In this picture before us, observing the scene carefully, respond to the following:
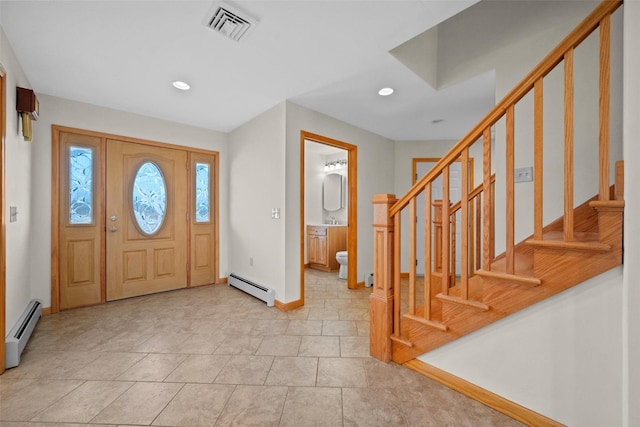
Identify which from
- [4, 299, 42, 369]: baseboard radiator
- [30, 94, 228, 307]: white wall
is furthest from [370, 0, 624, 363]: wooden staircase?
[30, 94, 228, 307]: white wall

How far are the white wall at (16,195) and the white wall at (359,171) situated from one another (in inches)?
84.9

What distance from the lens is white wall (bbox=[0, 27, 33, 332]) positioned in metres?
1.92

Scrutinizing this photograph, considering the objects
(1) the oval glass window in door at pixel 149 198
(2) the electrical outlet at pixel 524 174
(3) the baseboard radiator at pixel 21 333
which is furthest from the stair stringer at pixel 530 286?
(1) the oval glass window in door at pixel 149 198

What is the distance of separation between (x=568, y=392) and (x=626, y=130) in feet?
3.78

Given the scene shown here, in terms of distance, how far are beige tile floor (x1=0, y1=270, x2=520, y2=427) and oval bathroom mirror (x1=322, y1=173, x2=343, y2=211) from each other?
3039 mm

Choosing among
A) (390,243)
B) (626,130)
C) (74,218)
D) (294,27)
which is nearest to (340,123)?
(294,27)

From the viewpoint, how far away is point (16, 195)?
2121mm

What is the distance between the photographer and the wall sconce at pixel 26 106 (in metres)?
2.10

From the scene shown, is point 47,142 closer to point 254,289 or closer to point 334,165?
point 254,289

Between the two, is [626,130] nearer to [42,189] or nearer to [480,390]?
[480,390]

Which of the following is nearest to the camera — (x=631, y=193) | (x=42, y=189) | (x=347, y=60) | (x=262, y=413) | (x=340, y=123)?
(x=631, y=193)

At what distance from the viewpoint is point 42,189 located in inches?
107

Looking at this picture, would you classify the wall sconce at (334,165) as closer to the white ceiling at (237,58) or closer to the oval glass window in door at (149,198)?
the white ceiling at (237,58)

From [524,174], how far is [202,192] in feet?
12.4
